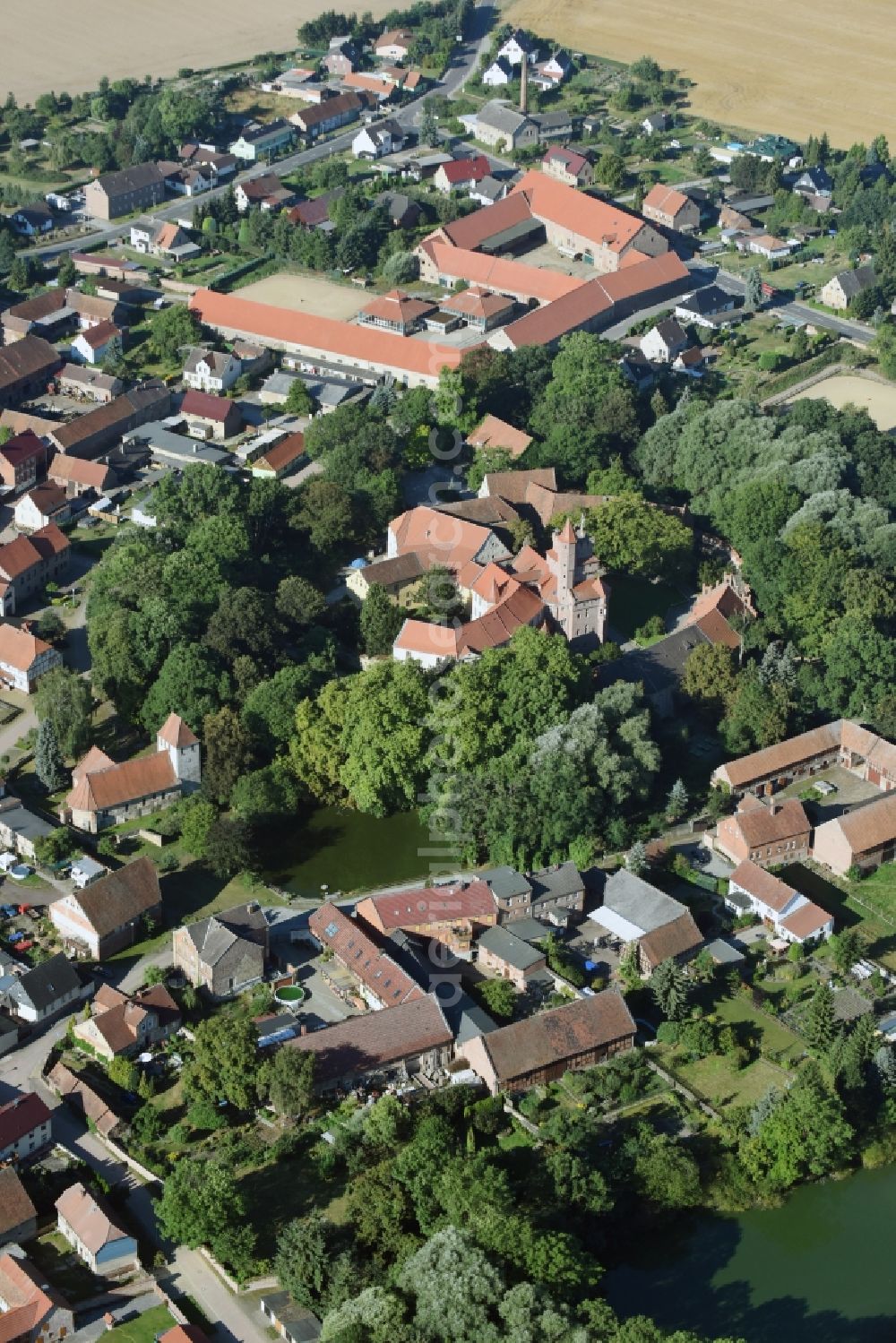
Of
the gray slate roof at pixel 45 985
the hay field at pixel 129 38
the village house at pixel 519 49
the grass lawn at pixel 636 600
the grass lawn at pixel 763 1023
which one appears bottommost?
the grass lawn at pixel 763 1023

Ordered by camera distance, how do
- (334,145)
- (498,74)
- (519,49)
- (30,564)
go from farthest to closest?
(519,49) → (498,74) → (334,145) → (30,564)

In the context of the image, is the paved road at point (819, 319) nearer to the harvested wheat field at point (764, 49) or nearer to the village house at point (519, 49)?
the harvested wheat field at point (764, 49)

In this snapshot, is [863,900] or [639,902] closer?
[639,902]

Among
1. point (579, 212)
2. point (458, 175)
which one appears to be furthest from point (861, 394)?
point (458, 175)

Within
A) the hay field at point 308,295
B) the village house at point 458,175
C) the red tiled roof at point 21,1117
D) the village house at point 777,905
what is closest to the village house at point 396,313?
the hay field at point 308,295

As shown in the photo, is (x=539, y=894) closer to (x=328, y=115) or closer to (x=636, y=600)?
(x=636, y=600)

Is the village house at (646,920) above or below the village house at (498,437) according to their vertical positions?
below

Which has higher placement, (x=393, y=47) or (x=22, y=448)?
(x=393, y=47)
